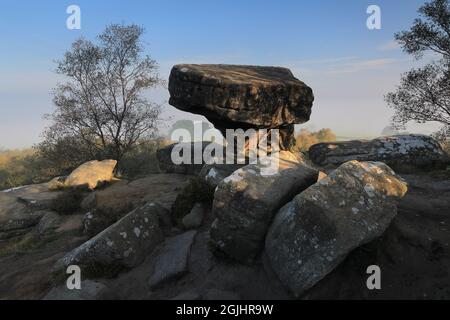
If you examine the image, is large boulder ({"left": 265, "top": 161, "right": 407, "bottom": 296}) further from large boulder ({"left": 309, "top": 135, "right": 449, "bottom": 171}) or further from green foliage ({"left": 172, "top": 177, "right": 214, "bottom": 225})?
large boulder ({"left": 309, "top": 135, "right": 449, "bottom": 171})

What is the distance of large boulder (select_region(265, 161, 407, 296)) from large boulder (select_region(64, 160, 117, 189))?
12073 mm

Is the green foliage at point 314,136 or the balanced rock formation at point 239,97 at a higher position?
the balanced rock formation at point 239,97

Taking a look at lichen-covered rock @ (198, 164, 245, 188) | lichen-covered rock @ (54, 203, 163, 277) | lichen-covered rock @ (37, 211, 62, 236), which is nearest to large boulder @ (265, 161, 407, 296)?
lichen-covered rock @ (54, 203, 163, 277)

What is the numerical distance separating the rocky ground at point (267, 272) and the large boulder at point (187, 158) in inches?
291

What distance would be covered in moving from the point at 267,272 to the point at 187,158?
11205 mm

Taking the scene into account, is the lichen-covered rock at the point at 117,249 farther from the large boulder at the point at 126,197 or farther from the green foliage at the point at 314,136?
the green foliage at the point at 314,136

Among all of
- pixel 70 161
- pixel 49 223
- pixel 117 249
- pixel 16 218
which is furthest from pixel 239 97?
pixel 70 161

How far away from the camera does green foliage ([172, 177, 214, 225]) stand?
11047 millimetres

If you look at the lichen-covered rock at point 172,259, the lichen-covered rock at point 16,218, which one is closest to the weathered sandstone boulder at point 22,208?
the lichen-covered rock at point 16,218

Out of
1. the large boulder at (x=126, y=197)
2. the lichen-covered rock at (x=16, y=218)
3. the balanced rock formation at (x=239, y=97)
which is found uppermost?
the balanced rock formation at (x=239, y=97)

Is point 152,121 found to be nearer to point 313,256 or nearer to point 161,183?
point 161,183

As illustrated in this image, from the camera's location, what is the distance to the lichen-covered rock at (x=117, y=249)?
361 inches

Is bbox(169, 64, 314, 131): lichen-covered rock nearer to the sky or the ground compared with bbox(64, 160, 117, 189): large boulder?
nearer to the sky
